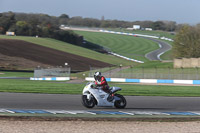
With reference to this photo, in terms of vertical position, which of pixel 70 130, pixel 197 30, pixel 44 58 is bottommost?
pixel 70 130

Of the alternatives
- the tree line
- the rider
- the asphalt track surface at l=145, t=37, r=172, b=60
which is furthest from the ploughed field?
the rider

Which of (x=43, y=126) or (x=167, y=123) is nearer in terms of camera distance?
(x=43, y=126)

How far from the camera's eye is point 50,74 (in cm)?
6194

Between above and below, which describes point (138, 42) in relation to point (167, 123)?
above

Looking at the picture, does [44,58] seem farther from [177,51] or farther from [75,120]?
[75,120]

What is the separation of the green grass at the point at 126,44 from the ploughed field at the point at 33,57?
27270 mm

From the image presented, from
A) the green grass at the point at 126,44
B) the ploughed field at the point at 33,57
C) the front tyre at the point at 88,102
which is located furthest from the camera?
the green grass at the point at 126,44

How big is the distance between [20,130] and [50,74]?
49.1 metres

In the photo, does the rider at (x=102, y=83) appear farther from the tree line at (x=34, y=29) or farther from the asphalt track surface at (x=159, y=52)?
the tree line at (x=34, y=29)

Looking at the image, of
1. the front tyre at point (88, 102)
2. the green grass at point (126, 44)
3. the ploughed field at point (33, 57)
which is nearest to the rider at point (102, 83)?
the front tyre at point (88, 102)

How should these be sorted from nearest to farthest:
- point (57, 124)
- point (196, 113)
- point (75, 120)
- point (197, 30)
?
1. point (57, 124)
2. point (75, 120)
3. point (196, 113)
4. point (197, 30)

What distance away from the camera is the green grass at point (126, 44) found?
431ft

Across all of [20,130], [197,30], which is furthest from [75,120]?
[197,30]

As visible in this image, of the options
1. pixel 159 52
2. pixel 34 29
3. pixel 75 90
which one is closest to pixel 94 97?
pixel 75 90
